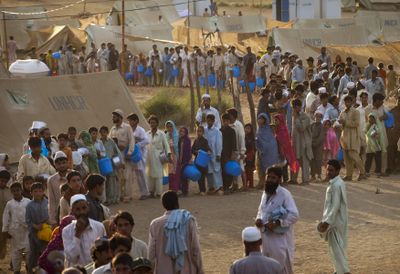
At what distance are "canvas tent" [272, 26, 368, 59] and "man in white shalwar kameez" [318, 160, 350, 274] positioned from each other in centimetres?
2379

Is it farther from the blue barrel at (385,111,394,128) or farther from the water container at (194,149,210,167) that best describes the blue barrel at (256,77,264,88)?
the water container at (194,149,210,167)

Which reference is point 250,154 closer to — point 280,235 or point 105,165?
point 105,165

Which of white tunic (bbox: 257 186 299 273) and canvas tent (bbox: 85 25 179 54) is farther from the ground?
canvas tent (bbox: 85 25 179 54)

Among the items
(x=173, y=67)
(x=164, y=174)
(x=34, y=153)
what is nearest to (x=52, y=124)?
(x=164, y=174)

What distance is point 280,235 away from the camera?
30.8 feet

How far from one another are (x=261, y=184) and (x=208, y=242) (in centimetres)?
380

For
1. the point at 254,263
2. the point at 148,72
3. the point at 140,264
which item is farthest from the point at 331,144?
the point at 148,72

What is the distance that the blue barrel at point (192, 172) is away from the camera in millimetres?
15703

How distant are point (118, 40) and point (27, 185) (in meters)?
25.2

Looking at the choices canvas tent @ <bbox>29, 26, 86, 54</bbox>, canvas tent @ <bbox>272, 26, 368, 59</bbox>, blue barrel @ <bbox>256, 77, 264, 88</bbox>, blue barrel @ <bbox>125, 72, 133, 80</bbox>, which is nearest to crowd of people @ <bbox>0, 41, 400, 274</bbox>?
blue barrel @ <bbox>256, 77, 264, 88</bbox>

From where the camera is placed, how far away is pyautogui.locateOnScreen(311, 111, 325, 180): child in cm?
1673

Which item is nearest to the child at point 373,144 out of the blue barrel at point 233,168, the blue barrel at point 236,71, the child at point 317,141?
the child at point 317,141

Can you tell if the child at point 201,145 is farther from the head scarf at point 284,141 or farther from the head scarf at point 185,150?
the head scarf at point 284,141

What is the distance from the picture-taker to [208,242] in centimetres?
1275
